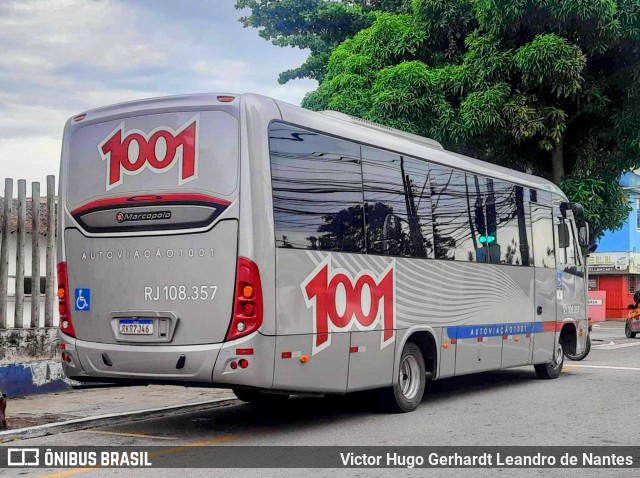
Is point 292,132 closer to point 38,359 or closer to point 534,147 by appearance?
point 38,359

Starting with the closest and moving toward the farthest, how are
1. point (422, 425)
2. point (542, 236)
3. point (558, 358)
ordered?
point (422, 425) < point (542, 236) < point (558, 358)

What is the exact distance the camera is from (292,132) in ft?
30.5

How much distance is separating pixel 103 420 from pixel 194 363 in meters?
2.09

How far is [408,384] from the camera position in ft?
36.8

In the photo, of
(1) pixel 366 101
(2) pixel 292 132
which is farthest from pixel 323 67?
(2) pixel 292 132

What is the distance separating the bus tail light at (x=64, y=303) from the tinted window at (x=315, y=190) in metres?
2.36

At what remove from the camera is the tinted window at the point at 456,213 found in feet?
38.9

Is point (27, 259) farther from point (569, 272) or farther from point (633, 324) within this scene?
point (633, 324)

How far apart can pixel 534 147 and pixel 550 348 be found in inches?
392

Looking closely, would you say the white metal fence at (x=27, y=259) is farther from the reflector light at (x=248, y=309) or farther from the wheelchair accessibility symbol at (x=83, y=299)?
the reflector light at (x=248, y=309)

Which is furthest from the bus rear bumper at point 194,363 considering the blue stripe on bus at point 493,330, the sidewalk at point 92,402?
the blue stripe on bus at point 493,330

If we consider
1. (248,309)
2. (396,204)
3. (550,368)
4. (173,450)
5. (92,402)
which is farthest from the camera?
(550,368)

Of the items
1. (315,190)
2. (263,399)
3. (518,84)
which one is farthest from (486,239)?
(518,84)

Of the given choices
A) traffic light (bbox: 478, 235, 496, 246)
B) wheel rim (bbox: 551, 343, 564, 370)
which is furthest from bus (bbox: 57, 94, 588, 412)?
wheel rim (bbox: 551, 343, 564, 370)
